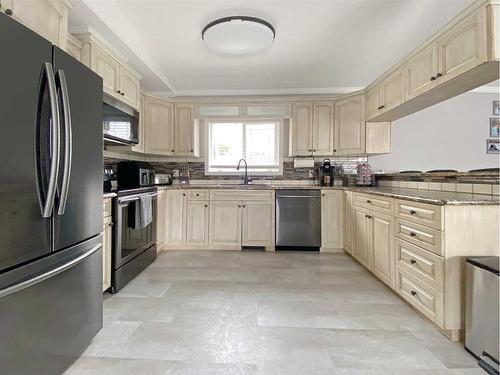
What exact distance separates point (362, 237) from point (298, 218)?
0.93 m

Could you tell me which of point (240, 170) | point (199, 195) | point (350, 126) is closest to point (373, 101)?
point (350, 126)

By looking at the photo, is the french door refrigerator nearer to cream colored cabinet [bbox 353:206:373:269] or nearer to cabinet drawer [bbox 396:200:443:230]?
cabinet drawer [bbox 396:200:443:230]

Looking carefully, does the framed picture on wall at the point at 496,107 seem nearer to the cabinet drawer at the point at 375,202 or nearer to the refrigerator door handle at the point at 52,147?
the cabinet drawer at the point at 375,202

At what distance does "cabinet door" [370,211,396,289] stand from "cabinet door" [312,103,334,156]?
1531 mm

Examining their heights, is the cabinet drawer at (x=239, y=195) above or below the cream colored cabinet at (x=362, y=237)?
above

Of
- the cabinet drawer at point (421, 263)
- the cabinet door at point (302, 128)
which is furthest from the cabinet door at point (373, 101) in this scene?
the cabinet drawer at point (421, 263)

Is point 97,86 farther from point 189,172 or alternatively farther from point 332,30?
point 189,172

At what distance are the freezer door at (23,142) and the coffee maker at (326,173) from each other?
3.58 m

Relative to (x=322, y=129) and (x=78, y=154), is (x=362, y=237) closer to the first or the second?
(x=322, y=129)

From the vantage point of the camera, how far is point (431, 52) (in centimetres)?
234

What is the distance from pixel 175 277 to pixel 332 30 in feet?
Answer: 9.69

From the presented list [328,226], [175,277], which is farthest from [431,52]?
[175,277]

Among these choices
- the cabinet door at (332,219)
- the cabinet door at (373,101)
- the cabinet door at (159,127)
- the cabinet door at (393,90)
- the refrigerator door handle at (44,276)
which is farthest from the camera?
the cabinet door at (159,127)

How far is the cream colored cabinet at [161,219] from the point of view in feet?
11.9
